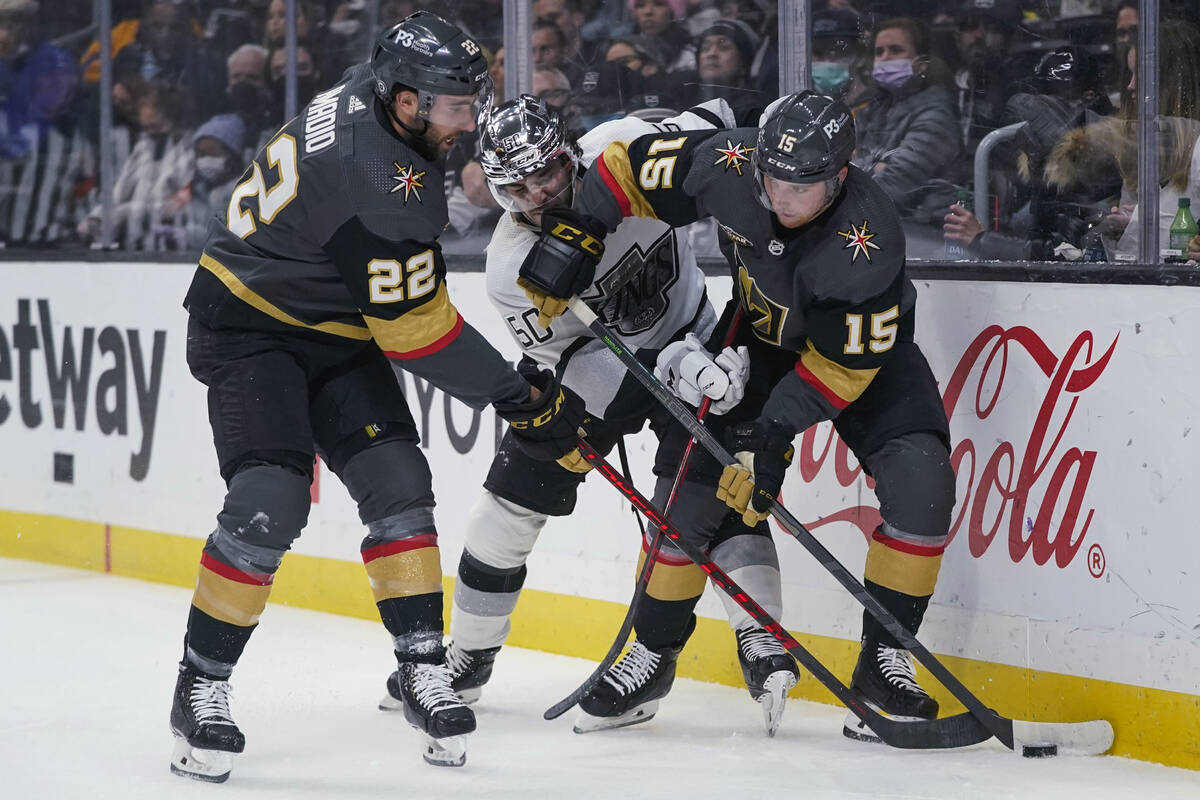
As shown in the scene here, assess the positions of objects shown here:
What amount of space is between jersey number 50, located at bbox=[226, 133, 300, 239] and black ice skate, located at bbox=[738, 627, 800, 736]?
1250 millimetres

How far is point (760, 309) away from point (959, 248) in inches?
21.8

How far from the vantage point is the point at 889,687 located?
292cm

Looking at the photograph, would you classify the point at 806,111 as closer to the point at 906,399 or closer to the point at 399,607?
the point at 906,399

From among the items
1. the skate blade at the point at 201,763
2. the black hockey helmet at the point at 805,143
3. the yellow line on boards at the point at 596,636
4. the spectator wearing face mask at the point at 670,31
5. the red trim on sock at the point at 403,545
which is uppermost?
the spectator wearing face mask at the point at 670,31

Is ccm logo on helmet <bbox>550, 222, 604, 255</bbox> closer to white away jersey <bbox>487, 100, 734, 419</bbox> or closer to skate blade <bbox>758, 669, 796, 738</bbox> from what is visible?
white away jersey <bbox>487, 100, 734, 419</bbox>

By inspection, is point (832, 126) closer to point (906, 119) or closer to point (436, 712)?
point (906, 119)

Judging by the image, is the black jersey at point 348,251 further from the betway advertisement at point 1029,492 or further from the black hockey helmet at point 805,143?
the betway advertisement at point 1029,492

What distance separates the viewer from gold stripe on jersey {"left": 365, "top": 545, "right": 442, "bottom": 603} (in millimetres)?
2822

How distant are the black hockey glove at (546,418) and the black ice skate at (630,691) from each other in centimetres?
49

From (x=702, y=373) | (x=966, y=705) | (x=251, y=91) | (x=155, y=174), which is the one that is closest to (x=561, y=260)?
(x=702, y=373)

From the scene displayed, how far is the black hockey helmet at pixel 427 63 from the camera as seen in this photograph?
263 cm

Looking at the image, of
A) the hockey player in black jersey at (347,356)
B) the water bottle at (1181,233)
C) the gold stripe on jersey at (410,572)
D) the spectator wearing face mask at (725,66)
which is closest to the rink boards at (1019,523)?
the water bottle at (1181,233)

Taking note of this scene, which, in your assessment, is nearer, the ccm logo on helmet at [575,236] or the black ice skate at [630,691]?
the ccm logo on helmet at [575,236]

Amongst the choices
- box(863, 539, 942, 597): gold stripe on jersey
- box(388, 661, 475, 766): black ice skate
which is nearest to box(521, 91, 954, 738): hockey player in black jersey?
box(863, 539, 942, 597): gold stripe on jersey
